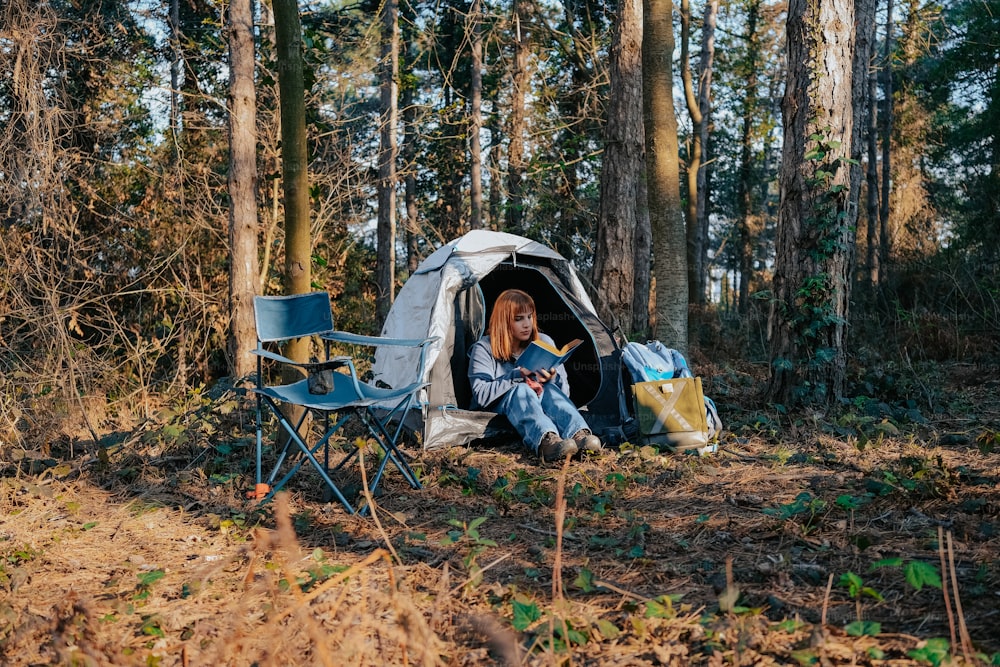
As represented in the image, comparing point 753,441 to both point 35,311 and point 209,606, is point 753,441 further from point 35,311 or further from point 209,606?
point 35,311

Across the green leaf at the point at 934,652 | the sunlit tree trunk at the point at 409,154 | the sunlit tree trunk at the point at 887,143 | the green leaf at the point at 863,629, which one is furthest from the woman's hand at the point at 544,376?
the sunlit tree trunk at the point at 887,143

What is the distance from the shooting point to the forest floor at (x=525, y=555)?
2.26 m

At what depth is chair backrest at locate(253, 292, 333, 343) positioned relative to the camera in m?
4.29

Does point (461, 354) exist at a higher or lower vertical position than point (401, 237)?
lower

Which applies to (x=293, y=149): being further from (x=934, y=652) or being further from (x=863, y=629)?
(x=934, y=652)

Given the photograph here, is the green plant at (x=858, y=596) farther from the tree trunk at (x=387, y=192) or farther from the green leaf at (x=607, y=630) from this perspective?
the tree trunk at (x=387, y=192)

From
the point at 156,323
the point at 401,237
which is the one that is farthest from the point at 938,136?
the point at 156,323

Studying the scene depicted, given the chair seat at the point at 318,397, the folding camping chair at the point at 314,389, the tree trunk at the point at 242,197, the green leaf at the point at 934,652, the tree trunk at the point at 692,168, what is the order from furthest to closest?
the tree trunk at the point at 692,168
the tree trunk at the point at 242,197
the folding camping chair at the point at 314,389
the chair seat at the point at 318,397
the green leaf at the point at 934,652

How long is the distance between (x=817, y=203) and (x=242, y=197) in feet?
15.9

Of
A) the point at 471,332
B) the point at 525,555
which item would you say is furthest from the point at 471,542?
the point at 471,332

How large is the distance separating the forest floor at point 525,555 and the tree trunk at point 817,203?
470mm

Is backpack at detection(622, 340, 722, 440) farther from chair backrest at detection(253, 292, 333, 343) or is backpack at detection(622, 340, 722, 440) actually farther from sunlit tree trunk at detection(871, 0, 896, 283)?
sunlit tree trunk at detection(871, 0, 896, 283)

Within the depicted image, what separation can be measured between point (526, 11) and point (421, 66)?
8.55 metres

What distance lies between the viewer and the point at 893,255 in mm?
13336
